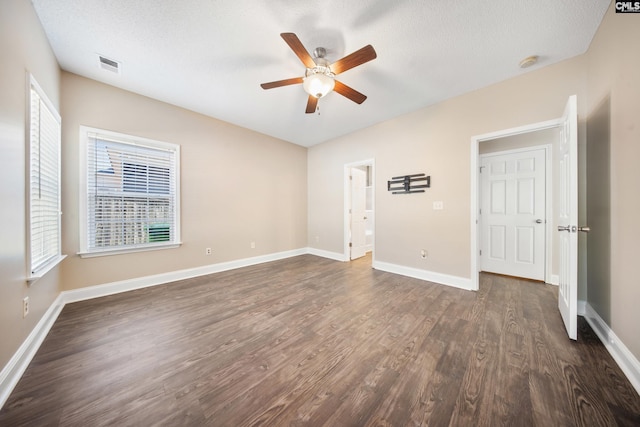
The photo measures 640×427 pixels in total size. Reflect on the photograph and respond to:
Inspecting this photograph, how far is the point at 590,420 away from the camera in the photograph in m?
1.11

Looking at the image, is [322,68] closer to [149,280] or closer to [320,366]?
[320,366]

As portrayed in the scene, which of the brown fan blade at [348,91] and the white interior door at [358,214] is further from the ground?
the brown fan blade at [348,91]

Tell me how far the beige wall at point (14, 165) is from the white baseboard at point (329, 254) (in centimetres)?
398

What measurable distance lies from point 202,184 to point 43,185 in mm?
1711

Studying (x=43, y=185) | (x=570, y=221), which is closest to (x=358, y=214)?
(x=570, y=221)

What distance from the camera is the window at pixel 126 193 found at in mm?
2656

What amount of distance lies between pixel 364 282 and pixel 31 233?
11.4 ft

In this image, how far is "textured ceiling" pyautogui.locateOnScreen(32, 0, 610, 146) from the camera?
1.68 metres

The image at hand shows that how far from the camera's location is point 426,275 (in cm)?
327

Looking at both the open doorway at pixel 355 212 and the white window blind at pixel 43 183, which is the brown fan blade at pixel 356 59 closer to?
the open doorway at pixel 355 212

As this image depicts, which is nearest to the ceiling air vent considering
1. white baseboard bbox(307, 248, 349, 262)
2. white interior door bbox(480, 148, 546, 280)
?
white baseboard bbox(307, 248, 349, 262)

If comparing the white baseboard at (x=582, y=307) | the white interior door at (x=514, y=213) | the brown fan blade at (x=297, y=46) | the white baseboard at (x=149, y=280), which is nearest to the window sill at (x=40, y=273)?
the white baseboard at (x=149, y=280)

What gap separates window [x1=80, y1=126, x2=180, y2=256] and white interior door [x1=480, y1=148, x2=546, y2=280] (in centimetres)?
511

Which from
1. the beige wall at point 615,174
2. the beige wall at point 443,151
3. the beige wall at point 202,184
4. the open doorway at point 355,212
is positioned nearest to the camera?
the beige wall at point 615,174
